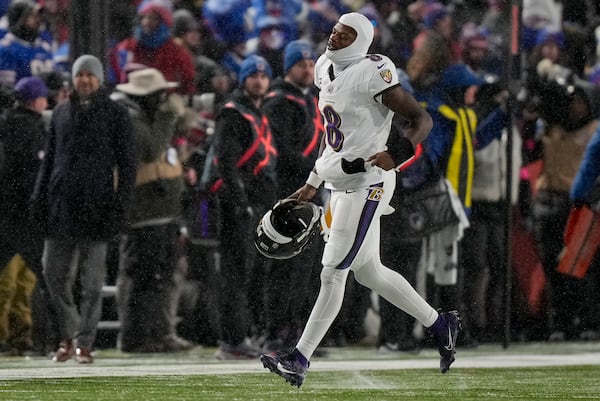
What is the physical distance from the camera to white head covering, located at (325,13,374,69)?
29.0 feet

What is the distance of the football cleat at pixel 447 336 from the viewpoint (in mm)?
9172

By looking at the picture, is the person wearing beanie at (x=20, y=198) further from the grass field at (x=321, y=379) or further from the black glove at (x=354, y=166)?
the black glove at (x=354, y=166)

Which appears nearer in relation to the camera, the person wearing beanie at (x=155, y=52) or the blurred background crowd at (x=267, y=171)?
the blurred background crowd at (x=267, y=171)

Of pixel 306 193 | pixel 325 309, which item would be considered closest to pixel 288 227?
pixel 306 193

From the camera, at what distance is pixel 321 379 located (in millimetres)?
9688

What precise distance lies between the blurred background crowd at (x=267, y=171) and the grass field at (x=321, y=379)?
44cm

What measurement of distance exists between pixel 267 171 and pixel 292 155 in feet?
0.75

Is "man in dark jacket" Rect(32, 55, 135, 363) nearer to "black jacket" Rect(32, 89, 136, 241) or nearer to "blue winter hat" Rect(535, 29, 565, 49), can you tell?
"black jacket" Rect(32, 89, 136, 241)

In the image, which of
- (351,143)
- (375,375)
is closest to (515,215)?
(375,375)

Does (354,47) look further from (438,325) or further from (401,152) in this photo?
(438,325)

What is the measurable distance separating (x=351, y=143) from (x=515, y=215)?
461 centimetres

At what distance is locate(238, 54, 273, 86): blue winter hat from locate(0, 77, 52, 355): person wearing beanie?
1.38 metres

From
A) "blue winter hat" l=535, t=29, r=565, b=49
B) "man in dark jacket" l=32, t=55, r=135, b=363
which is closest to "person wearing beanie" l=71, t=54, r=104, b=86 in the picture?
"man in dark jacket" l=32, t=55, r=135, b=363

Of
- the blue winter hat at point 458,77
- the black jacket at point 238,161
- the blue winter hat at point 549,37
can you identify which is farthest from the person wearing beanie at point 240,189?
the blue winter hat at point 549,37
